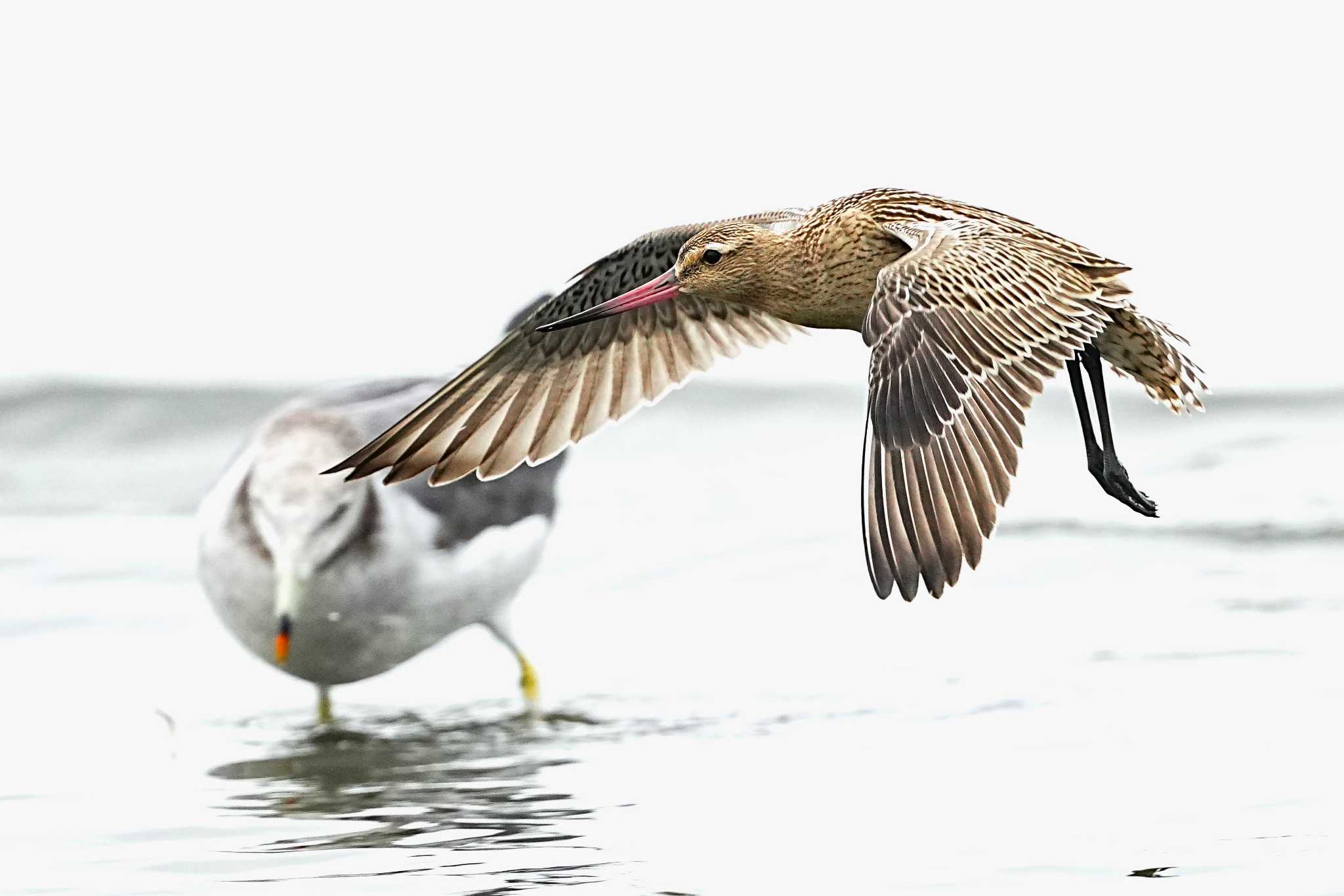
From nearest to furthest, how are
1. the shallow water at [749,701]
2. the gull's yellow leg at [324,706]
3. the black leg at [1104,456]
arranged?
the shallow water at [749,701] → the black leg at [1104,456] → the gull's yellow leg at [324,706]

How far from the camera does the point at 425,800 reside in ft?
22.2

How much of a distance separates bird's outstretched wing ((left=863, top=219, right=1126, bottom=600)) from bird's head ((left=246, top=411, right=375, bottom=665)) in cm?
311

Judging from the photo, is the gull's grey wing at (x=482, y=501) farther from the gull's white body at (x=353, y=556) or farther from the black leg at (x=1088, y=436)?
the black leg at (x=1088, y=436)

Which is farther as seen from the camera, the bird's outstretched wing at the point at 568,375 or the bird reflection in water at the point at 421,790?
the bird's outstretched wing at the point at 568,375

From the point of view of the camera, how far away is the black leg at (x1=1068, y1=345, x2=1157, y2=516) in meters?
6.53

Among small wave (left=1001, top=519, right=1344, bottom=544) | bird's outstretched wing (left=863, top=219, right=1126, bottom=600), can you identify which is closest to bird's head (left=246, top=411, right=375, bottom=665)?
bird's outstretched wing (left=863, top=219, right=1126, bottom=600)

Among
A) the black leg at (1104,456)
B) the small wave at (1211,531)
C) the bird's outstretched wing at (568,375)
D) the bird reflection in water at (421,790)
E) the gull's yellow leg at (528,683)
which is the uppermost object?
the bird's outstretched wing at (568,375)

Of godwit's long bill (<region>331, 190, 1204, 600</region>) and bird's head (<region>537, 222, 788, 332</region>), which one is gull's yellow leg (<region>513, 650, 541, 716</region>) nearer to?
godwit's long bill (<region>331, 190, 1204, 600</region>)

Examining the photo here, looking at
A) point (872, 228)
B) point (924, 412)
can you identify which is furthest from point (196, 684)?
point (924, 412)

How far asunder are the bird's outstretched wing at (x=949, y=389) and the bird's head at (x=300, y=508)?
10.2 feet

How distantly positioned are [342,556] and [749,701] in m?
1.59

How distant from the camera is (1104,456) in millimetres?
6652

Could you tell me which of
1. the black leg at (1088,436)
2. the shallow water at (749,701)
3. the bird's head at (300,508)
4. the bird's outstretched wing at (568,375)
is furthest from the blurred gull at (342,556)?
the black leg at (1088,436)

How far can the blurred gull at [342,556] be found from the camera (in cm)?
836
